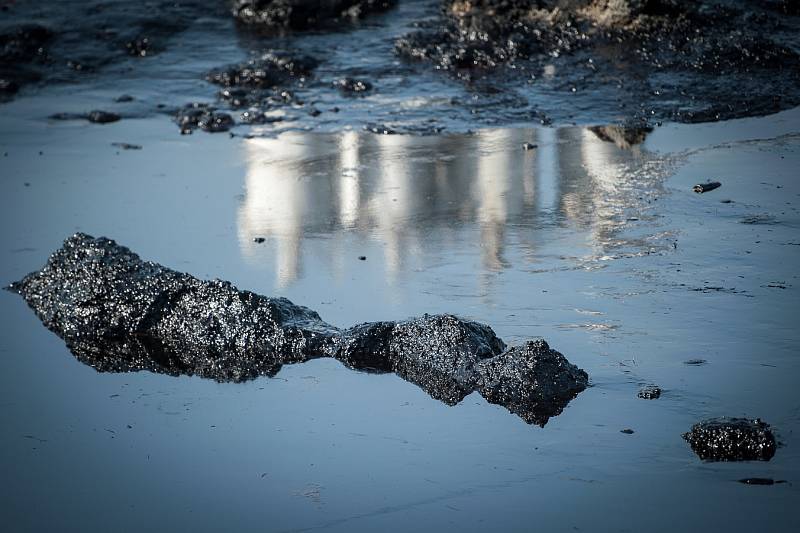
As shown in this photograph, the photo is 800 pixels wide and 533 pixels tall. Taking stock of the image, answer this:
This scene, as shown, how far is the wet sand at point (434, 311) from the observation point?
133 inches

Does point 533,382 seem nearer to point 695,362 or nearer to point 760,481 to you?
point 695,362

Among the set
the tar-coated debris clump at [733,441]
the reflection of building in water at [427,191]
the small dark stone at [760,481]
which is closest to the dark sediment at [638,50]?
the reflection of building in water at [427,191]

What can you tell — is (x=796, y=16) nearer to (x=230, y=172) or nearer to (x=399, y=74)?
(x=399, y=74)

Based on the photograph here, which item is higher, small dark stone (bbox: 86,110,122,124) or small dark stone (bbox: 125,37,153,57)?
small dark stone (bbox: 125,37,153,57)

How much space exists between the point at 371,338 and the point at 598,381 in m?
0.91

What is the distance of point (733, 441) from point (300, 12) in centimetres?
841

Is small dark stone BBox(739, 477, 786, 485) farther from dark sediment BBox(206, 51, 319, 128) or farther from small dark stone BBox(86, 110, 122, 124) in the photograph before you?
small dark stone BBox(86, 110, 122, 124)

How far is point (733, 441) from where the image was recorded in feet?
11.3

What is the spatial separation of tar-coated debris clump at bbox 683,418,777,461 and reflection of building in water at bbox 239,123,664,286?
1709mm

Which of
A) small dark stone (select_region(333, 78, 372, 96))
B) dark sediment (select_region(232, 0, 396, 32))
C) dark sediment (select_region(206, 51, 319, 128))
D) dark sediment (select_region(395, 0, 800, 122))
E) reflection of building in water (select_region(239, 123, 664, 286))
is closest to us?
reflection of building in water (select_region(239, 123, 664, 286))

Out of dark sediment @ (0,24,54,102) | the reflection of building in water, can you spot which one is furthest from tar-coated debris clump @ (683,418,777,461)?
dark sediment @ (0,24,54,102)

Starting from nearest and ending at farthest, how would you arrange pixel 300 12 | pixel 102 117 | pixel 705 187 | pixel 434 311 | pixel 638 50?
1. pixel 434 311
2. pixel 705 187
3. pixel 102 117
4. pixel 638 50
5. pixel 300 12

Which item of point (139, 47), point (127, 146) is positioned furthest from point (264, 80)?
point (139, 47)

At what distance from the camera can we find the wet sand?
338cm
